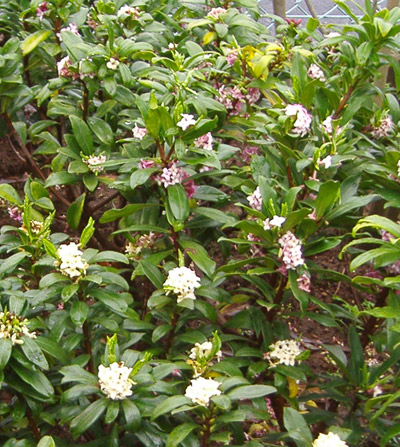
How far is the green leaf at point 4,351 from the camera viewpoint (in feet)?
5.20

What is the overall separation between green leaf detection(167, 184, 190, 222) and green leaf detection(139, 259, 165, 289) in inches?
6.9

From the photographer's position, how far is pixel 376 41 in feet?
7.30

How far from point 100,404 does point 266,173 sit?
34.3 inches

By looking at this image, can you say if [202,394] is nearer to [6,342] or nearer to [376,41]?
[6,342]

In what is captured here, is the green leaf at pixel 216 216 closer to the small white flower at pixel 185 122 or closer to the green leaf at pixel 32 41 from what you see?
the small white flower at pixel 185 122

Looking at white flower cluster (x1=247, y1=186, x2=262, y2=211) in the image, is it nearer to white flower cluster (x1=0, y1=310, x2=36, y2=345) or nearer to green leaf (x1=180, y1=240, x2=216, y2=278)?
green leaf (x1=180, y1=240, x2=216, y2=278)

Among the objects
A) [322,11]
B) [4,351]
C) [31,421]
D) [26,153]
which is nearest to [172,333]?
[31,421]

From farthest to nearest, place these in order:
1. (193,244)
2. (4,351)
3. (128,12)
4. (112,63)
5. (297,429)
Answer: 1. (128,12)
2. (112,63)
3. (193,244)
4. (297,429)
5. (4,351)

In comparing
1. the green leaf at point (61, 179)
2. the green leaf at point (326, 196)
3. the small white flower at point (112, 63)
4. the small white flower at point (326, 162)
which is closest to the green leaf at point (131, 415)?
the green leaf at point (326, 196)

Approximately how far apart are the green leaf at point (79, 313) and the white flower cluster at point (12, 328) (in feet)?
0.43

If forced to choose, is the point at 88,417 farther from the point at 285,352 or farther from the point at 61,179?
the point at 61,179

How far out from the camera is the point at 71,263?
1766 mm

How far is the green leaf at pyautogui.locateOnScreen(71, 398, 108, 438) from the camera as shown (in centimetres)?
167

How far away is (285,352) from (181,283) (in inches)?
16.2
